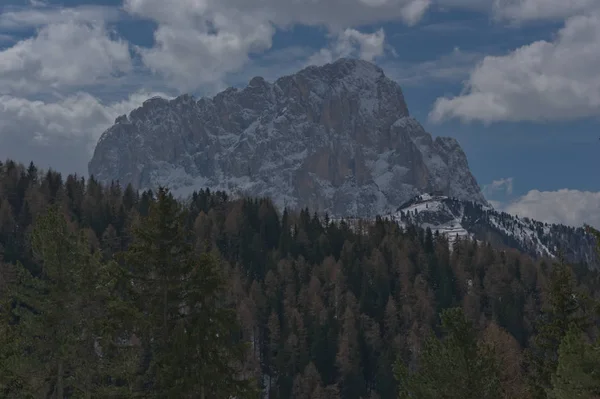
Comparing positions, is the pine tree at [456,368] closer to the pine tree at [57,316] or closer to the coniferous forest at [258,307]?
the coniferous forest at [258,307]

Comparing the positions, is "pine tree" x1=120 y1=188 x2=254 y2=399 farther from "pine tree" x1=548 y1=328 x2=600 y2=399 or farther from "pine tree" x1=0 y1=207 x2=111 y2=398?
"pine tree" x1=548 y1=328 x2=600 y2=399

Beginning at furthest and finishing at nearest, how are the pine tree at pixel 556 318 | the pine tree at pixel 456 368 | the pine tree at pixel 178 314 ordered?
1. the pine tree at pixel 556 318
2. the pine tree at pixel 456 368
3. the pine tree at pixel 178 314

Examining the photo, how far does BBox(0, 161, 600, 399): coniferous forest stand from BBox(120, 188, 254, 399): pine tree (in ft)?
0.18

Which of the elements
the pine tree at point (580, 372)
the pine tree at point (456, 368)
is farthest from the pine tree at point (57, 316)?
the pine tree at point (580, 372)

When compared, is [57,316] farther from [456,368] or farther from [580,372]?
[580,372]

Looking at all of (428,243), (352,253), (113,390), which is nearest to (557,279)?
(113,390)

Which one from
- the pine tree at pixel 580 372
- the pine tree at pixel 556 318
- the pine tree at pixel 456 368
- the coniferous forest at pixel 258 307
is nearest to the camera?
the pine tree at pixel 580 372

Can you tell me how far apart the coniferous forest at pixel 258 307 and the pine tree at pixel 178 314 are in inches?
2.2

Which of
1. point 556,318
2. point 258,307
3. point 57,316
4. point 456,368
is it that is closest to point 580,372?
point 456,368

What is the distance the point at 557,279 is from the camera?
96.8 feet

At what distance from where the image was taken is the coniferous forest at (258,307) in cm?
2528

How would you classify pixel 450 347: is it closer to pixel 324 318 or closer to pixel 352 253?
pixel 324 318

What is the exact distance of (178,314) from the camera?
84.6ft

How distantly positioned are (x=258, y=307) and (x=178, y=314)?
111729 millimetres
